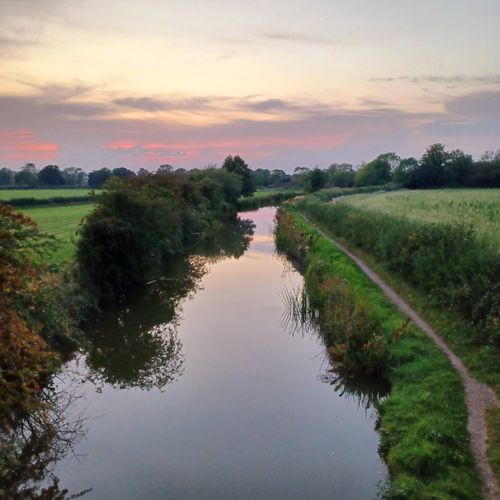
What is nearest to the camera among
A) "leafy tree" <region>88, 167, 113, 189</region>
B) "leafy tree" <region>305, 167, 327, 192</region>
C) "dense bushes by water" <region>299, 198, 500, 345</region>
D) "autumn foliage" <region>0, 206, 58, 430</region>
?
"autumn foliage" <region>0, 206, 58, 430</region>

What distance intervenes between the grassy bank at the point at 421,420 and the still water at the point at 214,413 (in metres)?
0.63

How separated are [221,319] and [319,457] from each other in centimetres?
1041

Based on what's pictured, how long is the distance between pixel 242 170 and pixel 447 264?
70.1 meters

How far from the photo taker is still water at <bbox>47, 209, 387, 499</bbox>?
382 inches

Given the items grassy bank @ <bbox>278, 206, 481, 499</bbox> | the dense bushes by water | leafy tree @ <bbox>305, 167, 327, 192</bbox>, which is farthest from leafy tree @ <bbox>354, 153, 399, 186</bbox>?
grassy bank @ <bbox>278, 206, 481, 499</bbox>

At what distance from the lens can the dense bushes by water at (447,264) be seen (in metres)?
13.8

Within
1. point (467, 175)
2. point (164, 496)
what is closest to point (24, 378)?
point (164, 496)

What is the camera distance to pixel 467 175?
83250 mm

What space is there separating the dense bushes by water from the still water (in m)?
3.90

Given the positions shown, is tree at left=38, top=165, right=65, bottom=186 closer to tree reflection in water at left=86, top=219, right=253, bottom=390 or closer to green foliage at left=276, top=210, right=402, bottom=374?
tree reflection in water at left=86, top=219, right=253, bottom=390

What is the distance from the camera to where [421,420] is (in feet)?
33.4

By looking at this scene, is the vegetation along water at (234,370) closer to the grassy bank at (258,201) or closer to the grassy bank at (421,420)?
the grassy bank at (421,420)

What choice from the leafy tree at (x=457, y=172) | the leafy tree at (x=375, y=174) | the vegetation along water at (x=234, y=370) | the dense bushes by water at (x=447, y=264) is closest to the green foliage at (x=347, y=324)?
the vegetation along water at (x=234, y=370)

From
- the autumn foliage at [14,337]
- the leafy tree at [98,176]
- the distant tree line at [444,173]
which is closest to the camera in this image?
the autumn foliage at [14,337]
